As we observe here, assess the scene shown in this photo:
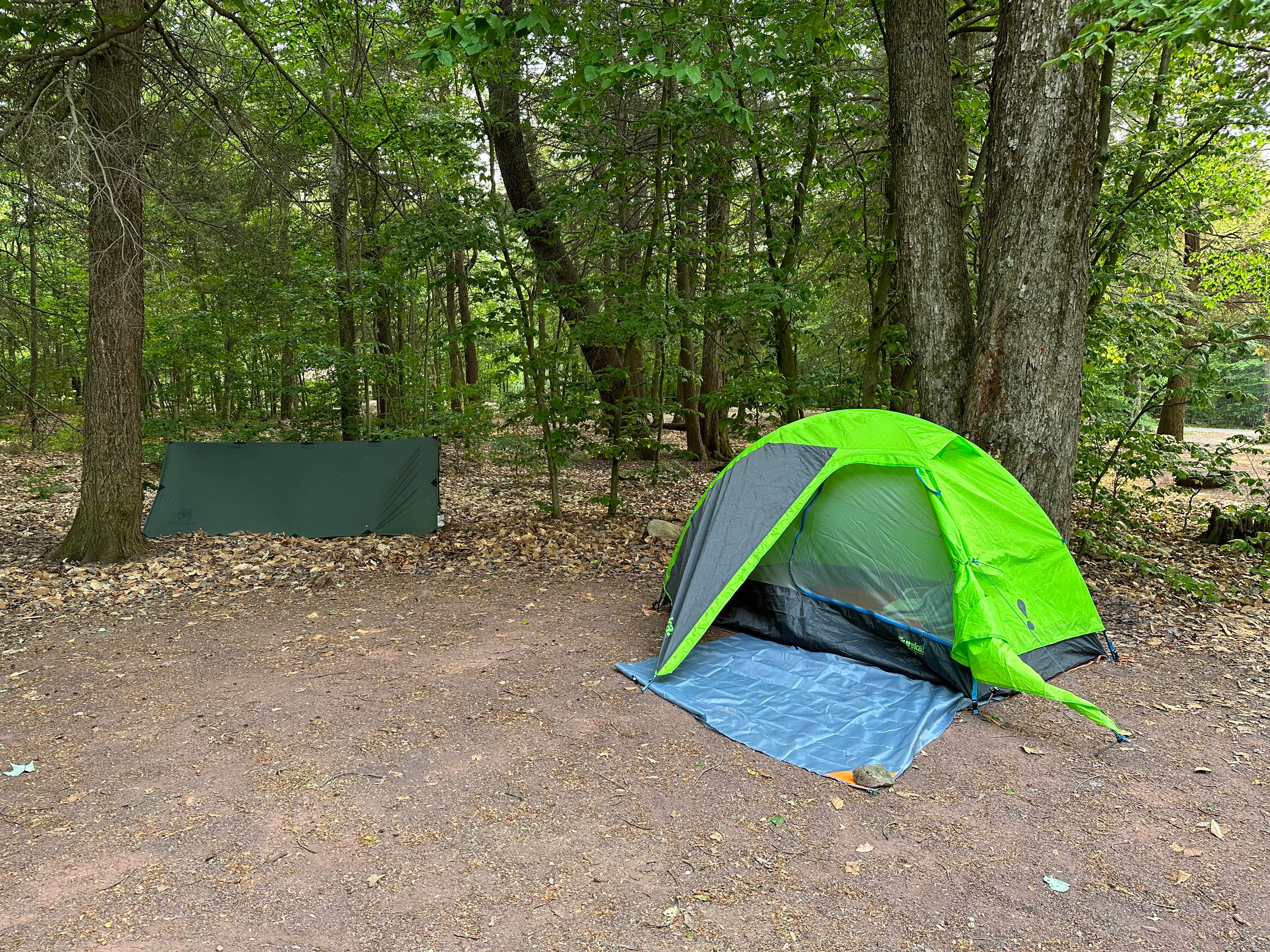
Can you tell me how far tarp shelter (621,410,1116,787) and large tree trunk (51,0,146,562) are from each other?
437 cm

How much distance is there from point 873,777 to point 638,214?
28.5 feet

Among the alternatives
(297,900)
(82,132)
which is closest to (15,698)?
(297,900)

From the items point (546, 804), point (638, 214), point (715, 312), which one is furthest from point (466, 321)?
point (546, 804)

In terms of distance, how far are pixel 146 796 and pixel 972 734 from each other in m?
3.37

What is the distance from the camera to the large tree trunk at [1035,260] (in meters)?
4.29

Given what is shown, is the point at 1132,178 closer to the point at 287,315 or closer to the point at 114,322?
the point at 114,322

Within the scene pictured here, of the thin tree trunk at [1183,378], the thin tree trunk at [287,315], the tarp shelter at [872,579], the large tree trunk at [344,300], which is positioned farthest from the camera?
the large tree trunk at [344,300]

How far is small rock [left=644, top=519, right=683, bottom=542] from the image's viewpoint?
23.1 ft

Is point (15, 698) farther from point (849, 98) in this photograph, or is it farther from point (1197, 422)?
point (1197, 422)

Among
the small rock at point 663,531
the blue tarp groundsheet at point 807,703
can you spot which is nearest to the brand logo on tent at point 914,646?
the blue tarp groundsheet at point 807,703

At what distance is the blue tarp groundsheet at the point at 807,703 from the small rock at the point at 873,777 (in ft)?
0.19

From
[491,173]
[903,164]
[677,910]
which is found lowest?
[677,910]

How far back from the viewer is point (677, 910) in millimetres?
2262

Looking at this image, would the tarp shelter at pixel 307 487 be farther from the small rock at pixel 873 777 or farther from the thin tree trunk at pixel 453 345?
the small rock at pixel 873 777
